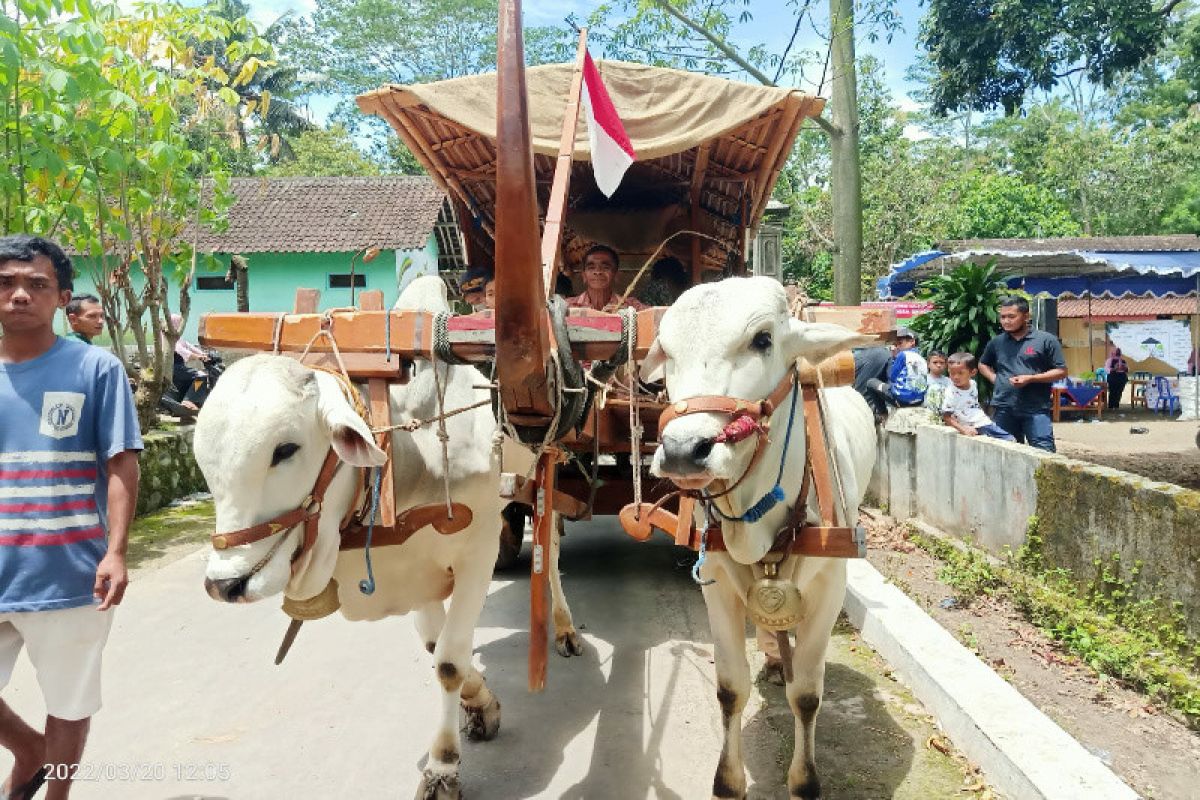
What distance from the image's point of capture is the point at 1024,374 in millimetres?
6484

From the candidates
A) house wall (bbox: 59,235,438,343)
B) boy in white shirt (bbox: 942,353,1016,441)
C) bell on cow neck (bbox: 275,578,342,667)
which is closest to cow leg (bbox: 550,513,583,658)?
bell on cow neck (bbox: 275,578,342,667)

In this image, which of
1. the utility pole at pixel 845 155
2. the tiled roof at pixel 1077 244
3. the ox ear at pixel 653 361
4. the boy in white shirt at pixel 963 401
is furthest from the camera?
the tiled roof at pixel 1077 244

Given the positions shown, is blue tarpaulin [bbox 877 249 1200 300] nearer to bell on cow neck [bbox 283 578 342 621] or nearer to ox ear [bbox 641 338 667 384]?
ox ear [bbox 641 338 667 384]

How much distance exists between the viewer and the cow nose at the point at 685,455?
2170 millimetres

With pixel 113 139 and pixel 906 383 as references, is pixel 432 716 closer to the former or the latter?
pixel 113 139

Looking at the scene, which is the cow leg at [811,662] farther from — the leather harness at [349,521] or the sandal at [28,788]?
the sandal at [28,788]

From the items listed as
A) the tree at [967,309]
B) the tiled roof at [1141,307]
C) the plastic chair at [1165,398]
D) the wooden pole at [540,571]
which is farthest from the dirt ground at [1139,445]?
the wooden pole at [540,571]

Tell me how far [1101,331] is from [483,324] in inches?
822

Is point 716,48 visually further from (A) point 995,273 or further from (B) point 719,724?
(B) point 719,724

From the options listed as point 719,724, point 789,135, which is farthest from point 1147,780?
point 789,135

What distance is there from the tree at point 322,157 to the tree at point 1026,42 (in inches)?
862

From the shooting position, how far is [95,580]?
2.51 meters

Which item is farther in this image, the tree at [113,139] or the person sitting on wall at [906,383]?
the person sitting on wall at [906,383]

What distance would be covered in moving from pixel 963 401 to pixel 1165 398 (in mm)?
11206
